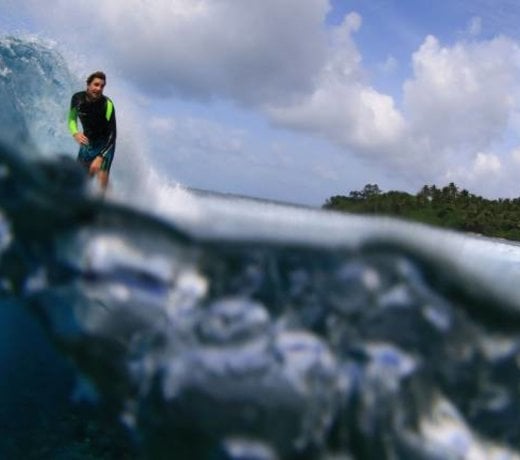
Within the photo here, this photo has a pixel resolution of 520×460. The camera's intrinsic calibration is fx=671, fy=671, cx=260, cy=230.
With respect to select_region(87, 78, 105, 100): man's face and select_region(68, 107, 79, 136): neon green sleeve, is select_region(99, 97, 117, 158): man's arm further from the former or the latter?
select_region(68, 107, 79, 136): neon green sleeve

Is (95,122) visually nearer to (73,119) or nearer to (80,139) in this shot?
(73,119)

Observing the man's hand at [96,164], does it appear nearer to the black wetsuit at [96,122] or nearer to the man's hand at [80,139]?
the black wetsuit at [96,122]

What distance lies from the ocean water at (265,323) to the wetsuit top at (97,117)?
2655mm

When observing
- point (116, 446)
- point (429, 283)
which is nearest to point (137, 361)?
point (116, 446)

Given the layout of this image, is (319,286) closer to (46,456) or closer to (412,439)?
(412,439)

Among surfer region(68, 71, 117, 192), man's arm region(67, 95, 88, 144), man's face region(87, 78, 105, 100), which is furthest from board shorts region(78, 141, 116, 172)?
man's face region(87, 78, 105, 100)

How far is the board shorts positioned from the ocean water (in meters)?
2.25

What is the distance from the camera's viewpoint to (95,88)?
7.64 metres

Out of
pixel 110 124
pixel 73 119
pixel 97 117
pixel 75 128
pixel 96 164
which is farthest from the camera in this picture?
pixel 110 124

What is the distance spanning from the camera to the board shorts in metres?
7.46

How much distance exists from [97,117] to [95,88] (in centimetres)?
36

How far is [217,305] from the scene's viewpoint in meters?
4.67

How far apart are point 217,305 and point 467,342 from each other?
1.85m

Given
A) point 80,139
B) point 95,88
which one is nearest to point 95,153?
point 80,139
